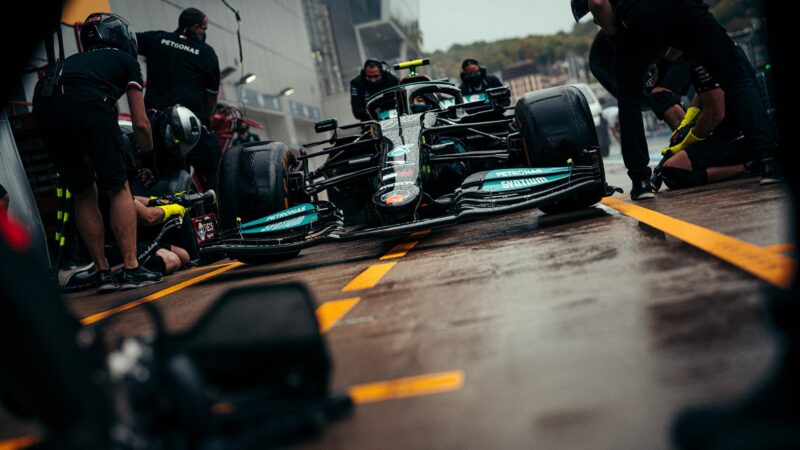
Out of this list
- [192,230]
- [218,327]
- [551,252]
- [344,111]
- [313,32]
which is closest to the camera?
[218,327]

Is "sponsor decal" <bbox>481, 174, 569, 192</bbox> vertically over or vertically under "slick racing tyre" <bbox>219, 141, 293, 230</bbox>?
under

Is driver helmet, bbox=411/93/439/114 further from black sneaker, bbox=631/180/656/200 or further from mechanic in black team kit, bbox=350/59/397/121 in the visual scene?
mechanic in black team kit, bbox=350/59/397/121

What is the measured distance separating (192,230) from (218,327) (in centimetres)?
667

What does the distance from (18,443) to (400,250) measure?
3.79m

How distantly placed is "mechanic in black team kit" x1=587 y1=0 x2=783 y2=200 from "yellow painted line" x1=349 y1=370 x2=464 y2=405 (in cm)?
414

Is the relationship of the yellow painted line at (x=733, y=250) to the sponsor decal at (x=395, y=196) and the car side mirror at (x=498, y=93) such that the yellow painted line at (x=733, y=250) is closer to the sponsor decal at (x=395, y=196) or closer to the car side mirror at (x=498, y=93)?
the sponsor decal at (x=395, y=196)

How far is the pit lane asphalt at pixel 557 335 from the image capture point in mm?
1699

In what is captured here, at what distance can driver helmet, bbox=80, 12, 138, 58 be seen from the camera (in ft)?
21.2

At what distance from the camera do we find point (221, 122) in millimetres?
12383

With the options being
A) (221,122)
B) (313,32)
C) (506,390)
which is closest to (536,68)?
(313,32)

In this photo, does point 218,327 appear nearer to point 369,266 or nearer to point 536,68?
point 369,266

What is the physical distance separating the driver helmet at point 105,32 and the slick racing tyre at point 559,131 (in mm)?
3236

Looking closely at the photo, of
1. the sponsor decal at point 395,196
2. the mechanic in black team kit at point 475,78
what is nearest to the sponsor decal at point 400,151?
the sponsor decal at point 395,196

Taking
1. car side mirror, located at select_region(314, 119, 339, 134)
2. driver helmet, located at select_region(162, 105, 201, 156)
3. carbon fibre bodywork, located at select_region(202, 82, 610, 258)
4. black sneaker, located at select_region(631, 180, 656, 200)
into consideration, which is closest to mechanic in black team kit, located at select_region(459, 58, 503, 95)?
carbon fibre bodywork, located at select_region(202, 82, 610, 258)
